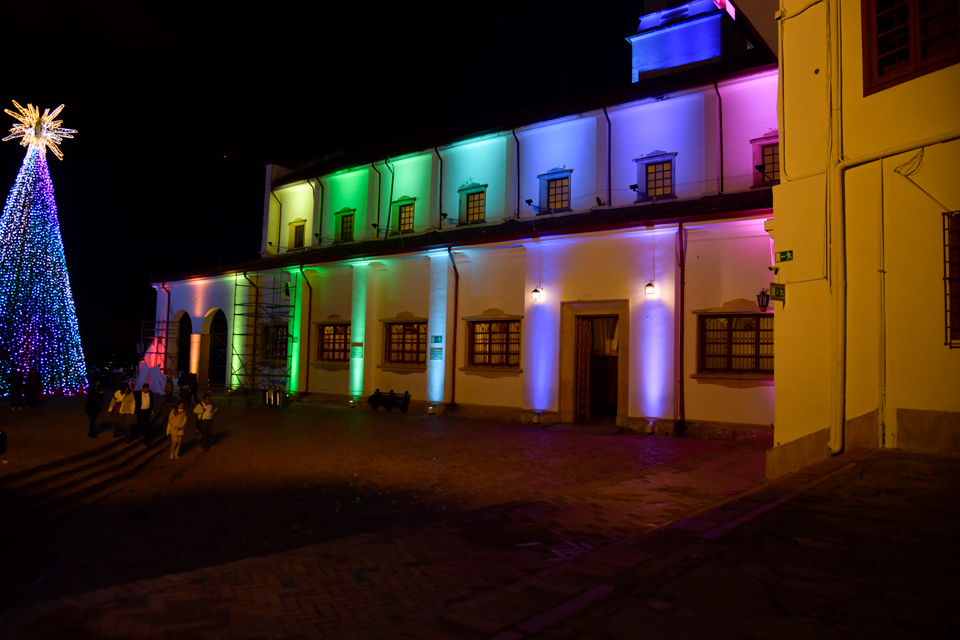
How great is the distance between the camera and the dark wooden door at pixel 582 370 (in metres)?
17.4

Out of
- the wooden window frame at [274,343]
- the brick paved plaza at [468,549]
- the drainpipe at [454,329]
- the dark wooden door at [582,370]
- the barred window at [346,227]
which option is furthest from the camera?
the barred window at [346,227]

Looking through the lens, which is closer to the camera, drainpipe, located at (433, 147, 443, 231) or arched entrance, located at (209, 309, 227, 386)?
drainpipe, located at (433, 147, 443, 231)

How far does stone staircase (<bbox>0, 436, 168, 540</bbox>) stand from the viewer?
29.9 feet

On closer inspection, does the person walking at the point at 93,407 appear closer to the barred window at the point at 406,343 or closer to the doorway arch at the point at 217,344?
the barred window at the point at 406,343

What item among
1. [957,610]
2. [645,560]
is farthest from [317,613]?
[957,610]

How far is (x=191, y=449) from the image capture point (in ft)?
46.8

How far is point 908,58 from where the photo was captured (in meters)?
7.79

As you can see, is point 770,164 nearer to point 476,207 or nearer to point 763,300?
point 763,300

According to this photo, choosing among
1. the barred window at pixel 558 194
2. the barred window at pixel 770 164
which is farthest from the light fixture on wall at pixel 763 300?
the barred window at pixel 558 194

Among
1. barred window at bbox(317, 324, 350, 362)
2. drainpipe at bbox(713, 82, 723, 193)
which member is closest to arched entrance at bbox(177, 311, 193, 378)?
barred window at bbox(317, 324, 350, 362)

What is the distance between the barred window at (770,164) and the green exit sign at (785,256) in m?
7.68

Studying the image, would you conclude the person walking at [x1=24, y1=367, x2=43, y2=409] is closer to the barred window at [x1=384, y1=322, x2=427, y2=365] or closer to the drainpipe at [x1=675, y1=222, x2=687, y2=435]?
the barred window at [x1=384, y1=322, x2=427, y2=365]

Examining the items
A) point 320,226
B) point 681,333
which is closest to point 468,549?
point 681,333

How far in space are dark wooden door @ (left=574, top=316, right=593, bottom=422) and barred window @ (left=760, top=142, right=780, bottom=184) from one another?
594 centimetres
